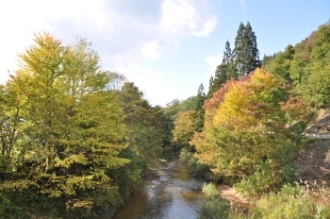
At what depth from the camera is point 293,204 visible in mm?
10789

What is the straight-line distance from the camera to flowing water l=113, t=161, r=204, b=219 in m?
16.7

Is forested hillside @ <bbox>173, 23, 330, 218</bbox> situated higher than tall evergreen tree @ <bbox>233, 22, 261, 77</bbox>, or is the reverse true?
tall evergreen tree @ <bbox>233, 22, 261, 77</bbox>

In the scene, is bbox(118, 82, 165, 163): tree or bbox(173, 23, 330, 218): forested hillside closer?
bbox(173, 23, 330, 218): forested hillside

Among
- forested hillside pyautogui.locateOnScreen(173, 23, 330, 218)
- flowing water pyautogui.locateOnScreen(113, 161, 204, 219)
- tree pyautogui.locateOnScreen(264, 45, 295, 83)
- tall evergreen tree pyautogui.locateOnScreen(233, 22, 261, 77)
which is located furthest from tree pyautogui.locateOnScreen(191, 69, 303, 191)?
tall evergreen tree pyautogui.locateOnScreen(233, 22, 261, 77)

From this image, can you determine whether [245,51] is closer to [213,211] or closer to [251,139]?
[251,139]

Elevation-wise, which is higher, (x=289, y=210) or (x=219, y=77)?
(x=219, y=77)

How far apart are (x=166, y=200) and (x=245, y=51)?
36588mm

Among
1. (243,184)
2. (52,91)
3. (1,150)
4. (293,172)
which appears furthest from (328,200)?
(1,150)

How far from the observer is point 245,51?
4831 centimetres

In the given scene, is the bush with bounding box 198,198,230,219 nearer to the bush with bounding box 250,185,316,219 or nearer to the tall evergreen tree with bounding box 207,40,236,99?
the bush with bounding box 250,185,316,219

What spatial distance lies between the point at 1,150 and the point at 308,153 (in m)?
21.5

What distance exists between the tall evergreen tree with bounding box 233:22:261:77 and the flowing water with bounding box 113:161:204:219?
25.3 meters

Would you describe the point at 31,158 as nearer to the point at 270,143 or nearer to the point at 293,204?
the point at 293,204

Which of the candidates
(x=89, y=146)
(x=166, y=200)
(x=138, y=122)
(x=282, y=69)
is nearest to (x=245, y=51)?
(x=282, y=69)
